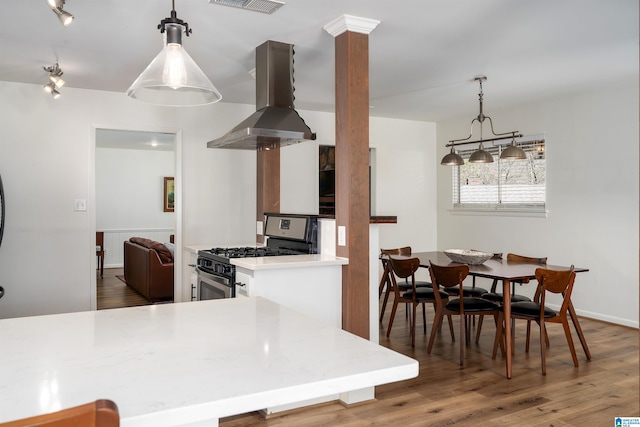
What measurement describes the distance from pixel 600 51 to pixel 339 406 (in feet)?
10.3

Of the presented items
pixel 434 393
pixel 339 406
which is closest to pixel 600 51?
pixel 434 393

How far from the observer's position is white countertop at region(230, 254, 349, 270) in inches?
117

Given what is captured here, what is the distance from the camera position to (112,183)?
979cm

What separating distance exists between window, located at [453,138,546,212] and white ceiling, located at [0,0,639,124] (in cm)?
91

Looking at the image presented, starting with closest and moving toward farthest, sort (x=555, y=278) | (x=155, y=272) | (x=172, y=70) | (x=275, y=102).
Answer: (x=172, y=70), (x=555, y=278), (x=275, y=102), (x=155, y=272)

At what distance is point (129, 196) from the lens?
392 inches

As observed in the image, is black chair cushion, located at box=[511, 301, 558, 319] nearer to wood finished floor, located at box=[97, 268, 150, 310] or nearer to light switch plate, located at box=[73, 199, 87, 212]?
light switch plate, located at box=[73, 199, 87, 212]


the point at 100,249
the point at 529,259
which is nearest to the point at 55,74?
the point at 529,259

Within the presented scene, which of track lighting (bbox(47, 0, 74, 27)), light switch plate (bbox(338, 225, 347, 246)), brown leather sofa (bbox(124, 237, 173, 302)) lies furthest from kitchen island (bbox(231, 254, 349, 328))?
brown leather sofa (bbox(124, 237, 173, 302))

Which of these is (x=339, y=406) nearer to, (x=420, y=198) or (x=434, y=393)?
(x=434, y=393)

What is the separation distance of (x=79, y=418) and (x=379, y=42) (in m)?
3.25

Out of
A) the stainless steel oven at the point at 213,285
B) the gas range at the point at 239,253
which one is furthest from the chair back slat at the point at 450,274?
the stainless steel oven at the point at 213,285

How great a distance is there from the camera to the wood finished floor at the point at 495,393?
2.81 metres

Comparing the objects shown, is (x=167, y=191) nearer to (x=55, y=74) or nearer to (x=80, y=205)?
(x=80, y=205)
